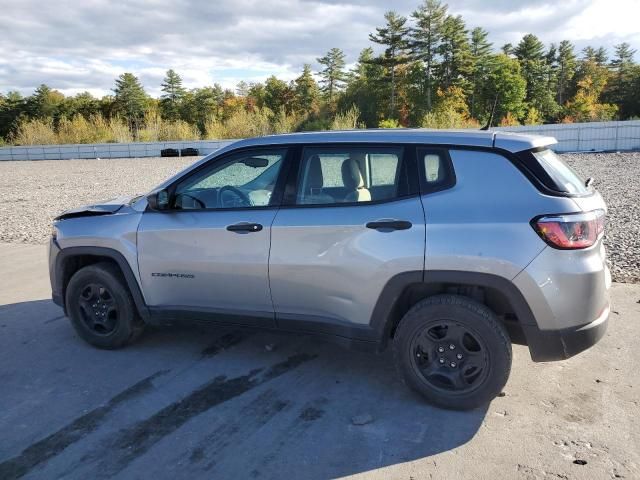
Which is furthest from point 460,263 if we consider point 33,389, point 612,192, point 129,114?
point 129,114

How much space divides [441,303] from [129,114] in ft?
274

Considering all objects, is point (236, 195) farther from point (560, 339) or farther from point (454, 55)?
point (454, 55)

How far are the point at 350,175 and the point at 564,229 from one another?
148 centimetres

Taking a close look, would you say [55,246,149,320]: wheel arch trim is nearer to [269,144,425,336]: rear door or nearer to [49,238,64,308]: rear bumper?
[49,238,64,308]: rear bumper

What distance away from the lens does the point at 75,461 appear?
10.2 feet

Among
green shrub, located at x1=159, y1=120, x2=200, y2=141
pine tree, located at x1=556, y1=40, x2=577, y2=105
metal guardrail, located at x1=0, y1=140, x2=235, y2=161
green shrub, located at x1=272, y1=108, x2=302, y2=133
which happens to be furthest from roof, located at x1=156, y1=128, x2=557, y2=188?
pine tree, located at x1=556, y1=40, x2=577, y2=105

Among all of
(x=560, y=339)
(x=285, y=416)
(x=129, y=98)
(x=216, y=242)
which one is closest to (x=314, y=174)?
(x=216, y=242)

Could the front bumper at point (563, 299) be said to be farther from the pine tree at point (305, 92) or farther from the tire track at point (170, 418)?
the pine tree at point (305, 92)

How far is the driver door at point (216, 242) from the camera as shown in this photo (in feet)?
13.2

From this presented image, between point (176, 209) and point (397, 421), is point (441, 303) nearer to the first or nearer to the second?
point (397, 421)

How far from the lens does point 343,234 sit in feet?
12.1

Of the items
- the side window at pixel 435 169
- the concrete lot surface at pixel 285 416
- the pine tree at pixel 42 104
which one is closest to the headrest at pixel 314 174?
the side window at pixel 435 169

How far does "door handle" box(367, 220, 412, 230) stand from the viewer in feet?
11.6

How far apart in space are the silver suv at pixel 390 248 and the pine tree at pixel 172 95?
82.0m
